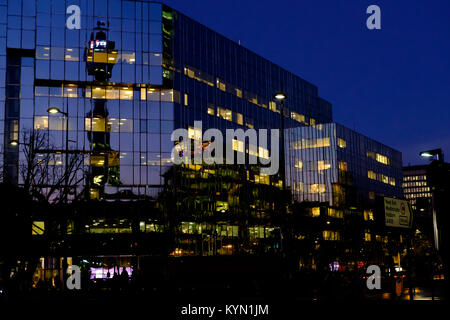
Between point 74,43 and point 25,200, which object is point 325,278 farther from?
point 74,43

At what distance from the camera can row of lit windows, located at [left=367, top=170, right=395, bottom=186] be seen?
118475mm

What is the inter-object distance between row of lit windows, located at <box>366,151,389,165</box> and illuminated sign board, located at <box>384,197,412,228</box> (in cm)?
10066

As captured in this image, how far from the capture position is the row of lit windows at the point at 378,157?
120 m

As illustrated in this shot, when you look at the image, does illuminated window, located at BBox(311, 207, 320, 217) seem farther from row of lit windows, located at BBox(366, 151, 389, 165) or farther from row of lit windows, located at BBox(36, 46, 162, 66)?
row of lit windows, located at BBox(36, 46, 162, 66)

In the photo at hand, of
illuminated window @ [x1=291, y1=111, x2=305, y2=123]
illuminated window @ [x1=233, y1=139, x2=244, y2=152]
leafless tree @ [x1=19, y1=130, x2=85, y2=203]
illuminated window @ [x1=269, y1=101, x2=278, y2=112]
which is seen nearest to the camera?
leafless tree @ [x1=19, y1=130, x2=85, y2=203]

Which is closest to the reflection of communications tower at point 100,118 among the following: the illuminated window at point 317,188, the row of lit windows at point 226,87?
the row of lit windows at point 226,87

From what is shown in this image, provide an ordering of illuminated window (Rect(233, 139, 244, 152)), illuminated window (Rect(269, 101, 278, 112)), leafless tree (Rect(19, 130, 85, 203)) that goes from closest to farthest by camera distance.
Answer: leafless tree (Rect(19, 130, 85, 203)) → illuminated window (Rect(233, 139, 244, 152)) → illuminated window (Rect(269, 101, 278, 112))

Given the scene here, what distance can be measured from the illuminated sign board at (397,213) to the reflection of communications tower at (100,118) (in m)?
48.6

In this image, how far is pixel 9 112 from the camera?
65562mm

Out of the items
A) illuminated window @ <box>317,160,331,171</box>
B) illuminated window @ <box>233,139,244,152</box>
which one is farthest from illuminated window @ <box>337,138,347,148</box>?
illuminated window @ <box>233,139,244,152</box>

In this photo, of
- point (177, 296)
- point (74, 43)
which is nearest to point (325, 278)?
point (177, 296)

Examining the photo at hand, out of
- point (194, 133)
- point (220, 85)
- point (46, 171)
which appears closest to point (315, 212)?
point (220, 85)
